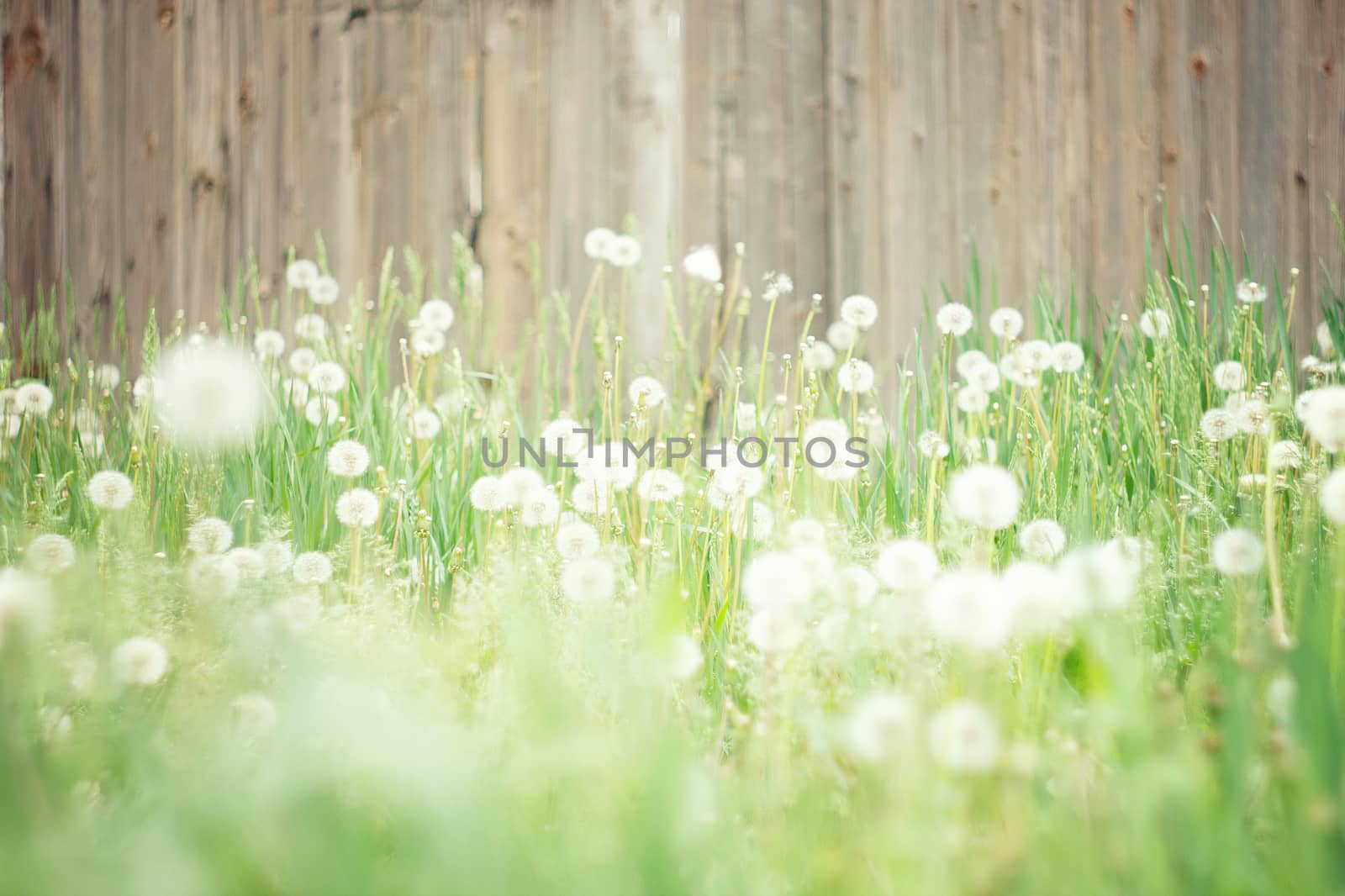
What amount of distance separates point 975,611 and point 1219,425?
134cm

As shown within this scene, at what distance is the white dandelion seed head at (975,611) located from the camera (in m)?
0.77

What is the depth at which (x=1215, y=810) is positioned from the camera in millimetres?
766

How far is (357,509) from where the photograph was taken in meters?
1.48

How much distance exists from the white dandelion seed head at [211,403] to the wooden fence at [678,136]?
115cm

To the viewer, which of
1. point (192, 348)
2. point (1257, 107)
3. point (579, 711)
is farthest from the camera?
point (1257, 107)

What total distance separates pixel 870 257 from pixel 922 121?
1.95 ft

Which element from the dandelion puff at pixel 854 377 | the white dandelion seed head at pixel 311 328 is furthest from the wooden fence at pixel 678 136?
the dandelion puff at pixel 854 377

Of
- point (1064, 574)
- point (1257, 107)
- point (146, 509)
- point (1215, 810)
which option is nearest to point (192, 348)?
point (146, 509)

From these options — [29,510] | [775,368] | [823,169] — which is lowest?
[29,510]

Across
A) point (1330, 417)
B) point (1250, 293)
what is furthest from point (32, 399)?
point (1250, 293)

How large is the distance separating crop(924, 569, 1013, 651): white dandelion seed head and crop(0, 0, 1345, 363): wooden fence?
240 centimetres

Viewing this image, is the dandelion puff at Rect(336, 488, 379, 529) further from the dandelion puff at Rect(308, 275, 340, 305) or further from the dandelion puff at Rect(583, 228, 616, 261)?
the dandelion puff at Rect(308, 275, 340, 305)

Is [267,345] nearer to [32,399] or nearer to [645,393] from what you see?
[32,399]

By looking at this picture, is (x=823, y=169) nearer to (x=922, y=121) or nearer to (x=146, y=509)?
(x=922, y=121)
